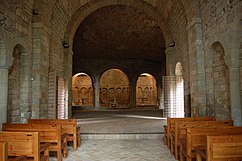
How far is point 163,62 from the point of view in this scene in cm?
1983

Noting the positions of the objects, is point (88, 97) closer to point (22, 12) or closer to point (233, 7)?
point (22, 12)

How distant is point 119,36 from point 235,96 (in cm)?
1127

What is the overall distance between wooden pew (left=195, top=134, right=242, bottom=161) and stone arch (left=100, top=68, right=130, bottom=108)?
2182 centimetres

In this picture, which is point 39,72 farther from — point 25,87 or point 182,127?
point 182,127

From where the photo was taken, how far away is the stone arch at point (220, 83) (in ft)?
20.2

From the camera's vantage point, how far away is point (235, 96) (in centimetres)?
554

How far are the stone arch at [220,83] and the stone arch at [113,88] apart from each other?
18119 millimetres

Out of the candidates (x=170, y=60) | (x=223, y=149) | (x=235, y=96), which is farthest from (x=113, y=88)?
(x=223, y=149)

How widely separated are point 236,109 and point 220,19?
8.71 ft

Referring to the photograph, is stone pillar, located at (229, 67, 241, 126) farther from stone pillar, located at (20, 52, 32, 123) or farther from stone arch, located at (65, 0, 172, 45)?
stone pillar, located at (20, 52, 32, 123)

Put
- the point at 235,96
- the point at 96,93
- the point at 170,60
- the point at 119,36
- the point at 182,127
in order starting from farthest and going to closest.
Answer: the point at 96,93 → the point at 119,36 → the point at 170,60 → the point at 235,96 → the point at 182,127

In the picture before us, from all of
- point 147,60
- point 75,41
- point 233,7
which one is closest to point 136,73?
point 147,60

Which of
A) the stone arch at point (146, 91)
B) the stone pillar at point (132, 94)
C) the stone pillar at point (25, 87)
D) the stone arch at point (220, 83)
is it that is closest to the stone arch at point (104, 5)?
the stone pillar at point (25, 87)

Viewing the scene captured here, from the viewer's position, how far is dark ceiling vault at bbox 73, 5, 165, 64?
1302 centimetres
